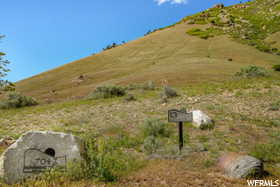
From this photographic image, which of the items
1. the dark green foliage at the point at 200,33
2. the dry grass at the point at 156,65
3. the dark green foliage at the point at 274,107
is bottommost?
the dark green foliage at the point at 274,107

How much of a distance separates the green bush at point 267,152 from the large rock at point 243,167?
1.28 meters

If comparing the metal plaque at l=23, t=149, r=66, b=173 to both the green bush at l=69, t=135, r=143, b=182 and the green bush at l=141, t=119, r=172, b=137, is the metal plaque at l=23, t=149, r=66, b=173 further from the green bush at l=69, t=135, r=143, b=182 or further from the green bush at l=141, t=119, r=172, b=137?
the green bush at l=141, t=119, r=172, b=137

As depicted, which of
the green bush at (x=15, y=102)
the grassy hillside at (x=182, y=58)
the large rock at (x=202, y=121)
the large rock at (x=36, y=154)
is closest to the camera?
the large rock at (x=36, y=154)

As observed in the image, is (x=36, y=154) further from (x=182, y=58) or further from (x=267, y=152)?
(x=182, y=58)

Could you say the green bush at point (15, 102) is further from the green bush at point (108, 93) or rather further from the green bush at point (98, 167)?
the green bush at point (98, 167)

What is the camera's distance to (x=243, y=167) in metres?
4.21

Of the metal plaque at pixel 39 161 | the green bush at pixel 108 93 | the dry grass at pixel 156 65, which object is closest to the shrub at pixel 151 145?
the metal plaque at pixel 39 161

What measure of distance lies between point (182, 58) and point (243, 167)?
33.0 metres

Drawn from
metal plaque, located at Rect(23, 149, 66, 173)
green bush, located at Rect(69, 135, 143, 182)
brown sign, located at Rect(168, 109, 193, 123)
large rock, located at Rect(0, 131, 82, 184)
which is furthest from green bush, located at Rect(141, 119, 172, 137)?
metal plaque, located at Rect(23, 149, 66, 173)

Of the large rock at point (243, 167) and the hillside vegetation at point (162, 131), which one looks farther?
the large rock at point (243, 167)

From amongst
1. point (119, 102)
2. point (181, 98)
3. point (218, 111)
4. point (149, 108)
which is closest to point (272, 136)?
point (218, 111)

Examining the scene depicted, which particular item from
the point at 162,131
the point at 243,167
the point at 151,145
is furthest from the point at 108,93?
the point at 243,167

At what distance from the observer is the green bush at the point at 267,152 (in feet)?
17.6

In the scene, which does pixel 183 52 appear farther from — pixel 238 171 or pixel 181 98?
pixel 238 171
